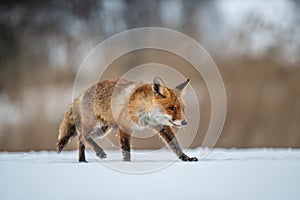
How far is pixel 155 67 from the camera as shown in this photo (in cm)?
868

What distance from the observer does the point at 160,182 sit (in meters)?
2.78

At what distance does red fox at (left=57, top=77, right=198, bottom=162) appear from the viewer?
396 cm

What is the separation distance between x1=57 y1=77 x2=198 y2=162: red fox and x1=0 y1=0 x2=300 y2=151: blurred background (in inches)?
117

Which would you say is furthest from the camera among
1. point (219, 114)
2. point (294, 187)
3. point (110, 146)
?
point (219, 114)

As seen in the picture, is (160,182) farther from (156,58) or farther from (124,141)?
(156,58)

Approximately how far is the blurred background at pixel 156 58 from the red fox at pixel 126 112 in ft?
9.76

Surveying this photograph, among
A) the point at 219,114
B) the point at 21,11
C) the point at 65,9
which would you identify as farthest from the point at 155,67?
the point at 21,11

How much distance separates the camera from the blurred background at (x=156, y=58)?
27.2 ft

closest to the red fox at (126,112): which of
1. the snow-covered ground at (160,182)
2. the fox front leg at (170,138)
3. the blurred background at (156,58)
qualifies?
the fox front leg at (170,138)

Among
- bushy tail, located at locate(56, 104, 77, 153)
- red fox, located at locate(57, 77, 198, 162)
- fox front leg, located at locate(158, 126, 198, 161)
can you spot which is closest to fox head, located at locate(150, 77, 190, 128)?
Result: red fox, located at locate(57, 77, 198, 162)

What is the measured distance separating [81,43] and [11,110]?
1.97m

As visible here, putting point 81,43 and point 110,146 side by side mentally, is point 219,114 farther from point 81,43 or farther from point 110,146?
point 81,43

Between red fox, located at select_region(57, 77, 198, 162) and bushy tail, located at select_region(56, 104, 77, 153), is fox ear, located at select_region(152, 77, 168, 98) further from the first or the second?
bushy tail, located at select_region(56, 104, 77, 153)

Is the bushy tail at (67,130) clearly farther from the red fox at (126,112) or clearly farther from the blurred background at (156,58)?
the blurred background at (156,58)
